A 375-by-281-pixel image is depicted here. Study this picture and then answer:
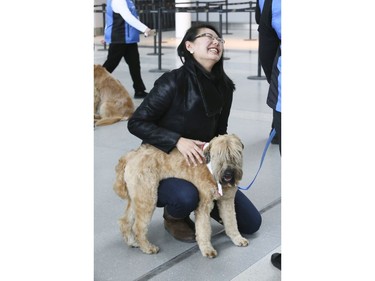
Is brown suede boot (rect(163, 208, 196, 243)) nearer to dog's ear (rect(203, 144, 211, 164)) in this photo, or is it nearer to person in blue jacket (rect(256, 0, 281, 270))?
dog's ear (rect(203, 144, 211, 164))

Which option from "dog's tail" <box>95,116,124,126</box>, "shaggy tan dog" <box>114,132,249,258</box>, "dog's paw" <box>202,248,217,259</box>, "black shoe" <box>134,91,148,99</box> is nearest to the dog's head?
"shaggy tan dog" <box>114,132,249,258</box>

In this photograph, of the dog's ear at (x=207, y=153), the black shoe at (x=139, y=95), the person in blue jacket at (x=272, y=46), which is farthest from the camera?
the black shoe at (x=139, y=95)

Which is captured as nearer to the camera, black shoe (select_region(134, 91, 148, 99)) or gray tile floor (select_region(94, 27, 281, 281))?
gray tile floor (select_region(94, 27, 281, 281))

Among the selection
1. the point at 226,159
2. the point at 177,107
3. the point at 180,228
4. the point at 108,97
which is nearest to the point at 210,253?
the point at 180,228

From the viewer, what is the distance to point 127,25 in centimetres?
740

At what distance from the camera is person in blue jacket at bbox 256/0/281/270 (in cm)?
262

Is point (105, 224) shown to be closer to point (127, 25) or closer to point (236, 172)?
point (236, 172)

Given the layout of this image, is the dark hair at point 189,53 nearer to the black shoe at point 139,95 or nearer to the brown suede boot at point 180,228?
the brown suede boot at point 180,228

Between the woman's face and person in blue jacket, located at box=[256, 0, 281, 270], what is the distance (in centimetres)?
29

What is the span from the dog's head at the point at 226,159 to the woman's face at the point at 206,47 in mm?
455

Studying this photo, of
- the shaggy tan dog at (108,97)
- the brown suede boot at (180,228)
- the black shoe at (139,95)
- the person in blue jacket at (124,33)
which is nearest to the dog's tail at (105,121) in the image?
the shaggy tan dog at (108,97)

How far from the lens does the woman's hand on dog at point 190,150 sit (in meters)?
3.08
